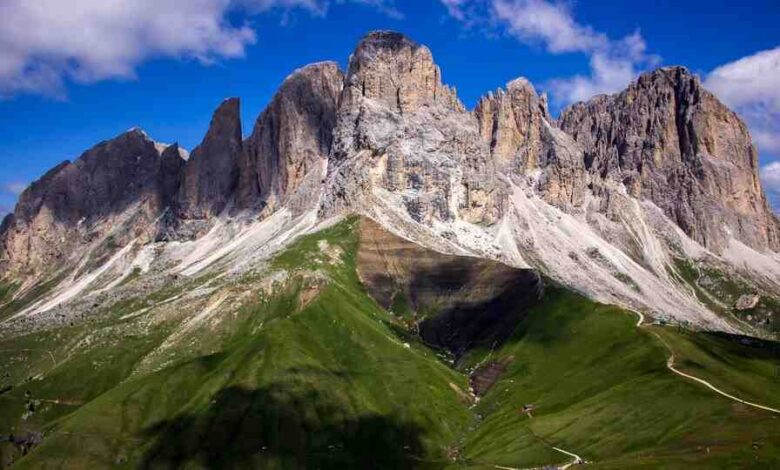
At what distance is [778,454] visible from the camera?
14388cm

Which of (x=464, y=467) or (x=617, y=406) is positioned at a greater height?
(x=617, y=406)

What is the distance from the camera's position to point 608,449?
17588cm

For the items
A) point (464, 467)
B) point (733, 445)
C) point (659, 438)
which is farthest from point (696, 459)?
point (464, 467)

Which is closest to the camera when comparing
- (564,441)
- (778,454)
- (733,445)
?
(778,454)

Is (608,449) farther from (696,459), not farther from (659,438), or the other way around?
(696,459)

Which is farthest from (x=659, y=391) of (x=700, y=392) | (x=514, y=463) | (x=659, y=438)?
(x=514, y=463)

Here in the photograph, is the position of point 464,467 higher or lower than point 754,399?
lower

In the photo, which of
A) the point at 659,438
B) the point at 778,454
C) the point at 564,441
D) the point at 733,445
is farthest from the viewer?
the point at 564,441

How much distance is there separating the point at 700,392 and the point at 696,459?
4193cm

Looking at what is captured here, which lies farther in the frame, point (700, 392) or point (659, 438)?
point (700, 392)

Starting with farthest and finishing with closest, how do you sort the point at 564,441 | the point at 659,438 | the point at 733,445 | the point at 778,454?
the point at 564,441, the point at 659,438, the point at 733,445, the point at 778,454

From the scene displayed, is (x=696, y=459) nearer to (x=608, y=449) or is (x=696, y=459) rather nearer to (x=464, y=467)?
(x=608, y=449)

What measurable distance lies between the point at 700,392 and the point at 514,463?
158ft

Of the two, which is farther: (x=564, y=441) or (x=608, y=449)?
(x=564, y=441)
